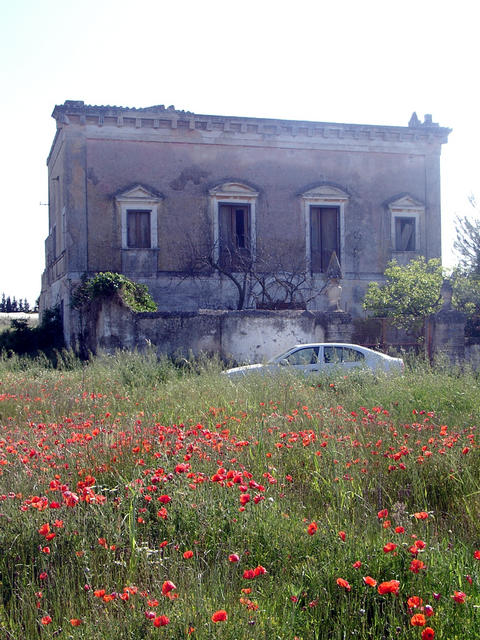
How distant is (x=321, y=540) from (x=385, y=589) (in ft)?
3.19

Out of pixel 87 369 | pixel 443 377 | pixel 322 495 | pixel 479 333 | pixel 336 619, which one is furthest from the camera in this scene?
pixel 479 333

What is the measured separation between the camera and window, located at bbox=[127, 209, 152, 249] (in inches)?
928

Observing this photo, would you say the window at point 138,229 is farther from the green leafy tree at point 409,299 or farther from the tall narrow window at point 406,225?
the tall narrow window at point 406,225

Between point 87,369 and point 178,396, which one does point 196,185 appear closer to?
point 87,369

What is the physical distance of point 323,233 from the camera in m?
25.0

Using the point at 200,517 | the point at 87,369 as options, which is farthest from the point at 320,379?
the point at 200,517

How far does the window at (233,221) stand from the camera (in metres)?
23.9

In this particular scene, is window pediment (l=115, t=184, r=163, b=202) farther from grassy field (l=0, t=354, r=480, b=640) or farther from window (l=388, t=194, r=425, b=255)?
grassy field (l=0, t=354, r=480, b=640)

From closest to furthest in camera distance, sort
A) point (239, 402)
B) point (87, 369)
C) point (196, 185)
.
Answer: point (239, 402)
point (87, 369)
point (196, 185)

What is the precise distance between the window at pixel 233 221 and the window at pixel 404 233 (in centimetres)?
554

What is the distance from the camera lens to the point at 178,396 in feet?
26.4

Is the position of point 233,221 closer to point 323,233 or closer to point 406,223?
point 323,233

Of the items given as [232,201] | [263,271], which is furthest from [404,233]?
[232,201]

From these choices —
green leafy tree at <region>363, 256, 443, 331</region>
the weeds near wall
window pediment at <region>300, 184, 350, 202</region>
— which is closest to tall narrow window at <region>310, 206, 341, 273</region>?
window pediment at <region>300, 184, 350, 202</region>
